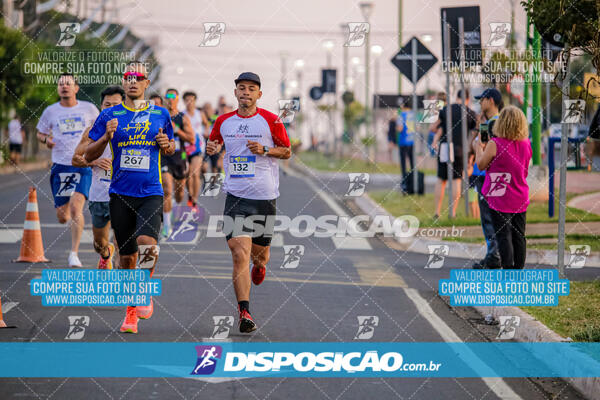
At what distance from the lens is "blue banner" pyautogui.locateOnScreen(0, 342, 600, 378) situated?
7340 mm

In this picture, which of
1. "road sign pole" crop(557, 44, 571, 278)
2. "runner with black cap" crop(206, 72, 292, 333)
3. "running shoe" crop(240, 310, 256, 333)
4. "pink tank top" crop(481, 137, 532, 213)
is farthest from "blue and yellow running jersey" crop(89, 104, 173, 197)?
"road sign pole" crop(557, 44, 571, 278)

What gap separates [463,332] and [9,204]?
15.0 m

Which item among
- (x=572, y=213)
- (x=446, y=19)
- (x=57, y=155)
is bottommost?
(x=572, y=213)

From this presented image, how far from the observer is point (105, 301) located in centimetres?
1000

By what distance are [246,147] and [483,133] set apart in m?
2.43

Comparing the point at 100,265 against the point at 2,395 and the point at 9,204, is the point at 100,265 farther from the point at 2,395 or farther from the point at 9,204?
the point at 9,204

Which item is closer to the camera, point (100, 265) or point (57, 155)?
point (100, 265)

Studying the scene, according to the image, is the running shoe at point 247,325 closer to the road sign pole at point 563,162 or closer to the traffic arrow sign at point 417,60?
the road sign pole at point 563,162

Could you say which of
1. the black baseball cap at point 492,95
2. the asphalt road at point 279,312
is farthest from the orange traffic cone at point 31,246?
the black baseball cap at point 492,95

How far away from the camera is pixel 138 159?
28.9 ft

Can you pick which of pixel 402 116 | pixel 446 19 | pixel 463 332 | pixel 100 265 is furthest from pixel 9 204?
pixel 463 332

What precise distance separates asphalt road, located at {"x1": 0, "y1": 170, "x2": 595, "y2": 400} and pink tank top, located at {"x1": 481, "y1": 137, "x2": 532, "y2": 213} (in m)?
1.09

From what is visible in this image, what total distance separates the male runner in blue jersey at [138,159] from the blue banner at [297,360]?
0.93m

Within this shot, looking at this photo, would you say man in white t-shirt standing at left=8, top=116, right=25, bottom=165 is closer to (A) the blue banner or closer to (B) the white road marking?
(B) the white road marking
